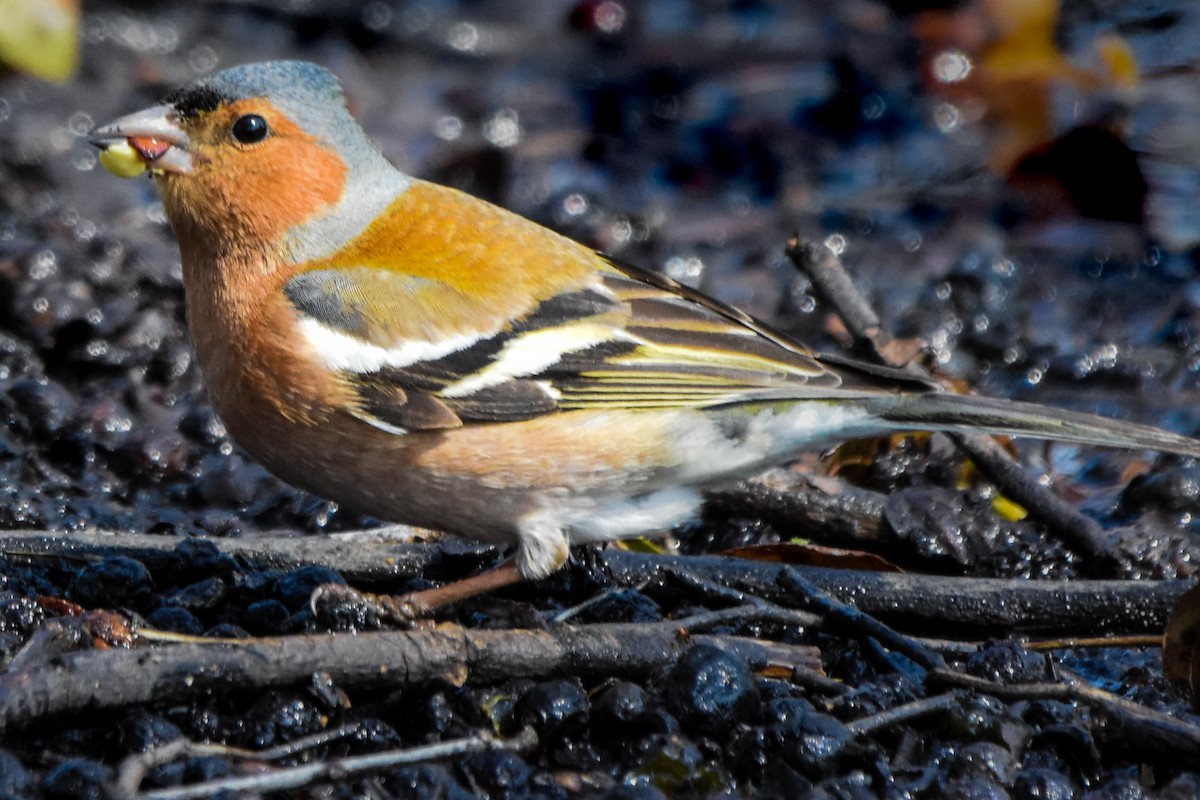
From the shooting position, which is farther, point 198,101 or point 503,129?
point 503,129

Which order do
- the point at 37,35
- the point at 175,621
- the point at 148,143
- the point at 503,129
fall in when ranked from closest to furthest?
1. the point at 175,621
2. the point at 148,143
3. the point at 37,35
4. the point at 503,129

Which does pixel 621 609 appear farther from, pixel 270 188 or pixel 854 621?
pixel 270 188

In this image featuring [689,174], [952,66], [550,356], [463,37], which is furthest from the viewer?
[463,37]

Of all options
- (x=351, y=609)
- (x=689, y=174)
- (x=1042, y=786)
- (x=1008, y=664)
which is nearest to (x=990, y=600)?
(x=1008, y=664)

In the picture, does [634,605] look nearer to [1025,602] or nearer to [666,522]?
[666,522]

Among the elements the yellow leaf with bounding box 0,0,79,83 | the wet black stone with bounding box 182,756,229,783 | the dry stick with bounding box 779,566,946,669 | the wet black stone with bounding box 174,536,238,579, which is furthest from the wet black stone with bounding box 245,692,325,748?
the yellow leaf with bounding box 0,0,79,83

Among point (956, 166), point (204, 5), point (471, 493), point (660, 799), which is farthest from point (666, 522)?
point (204, 5)
